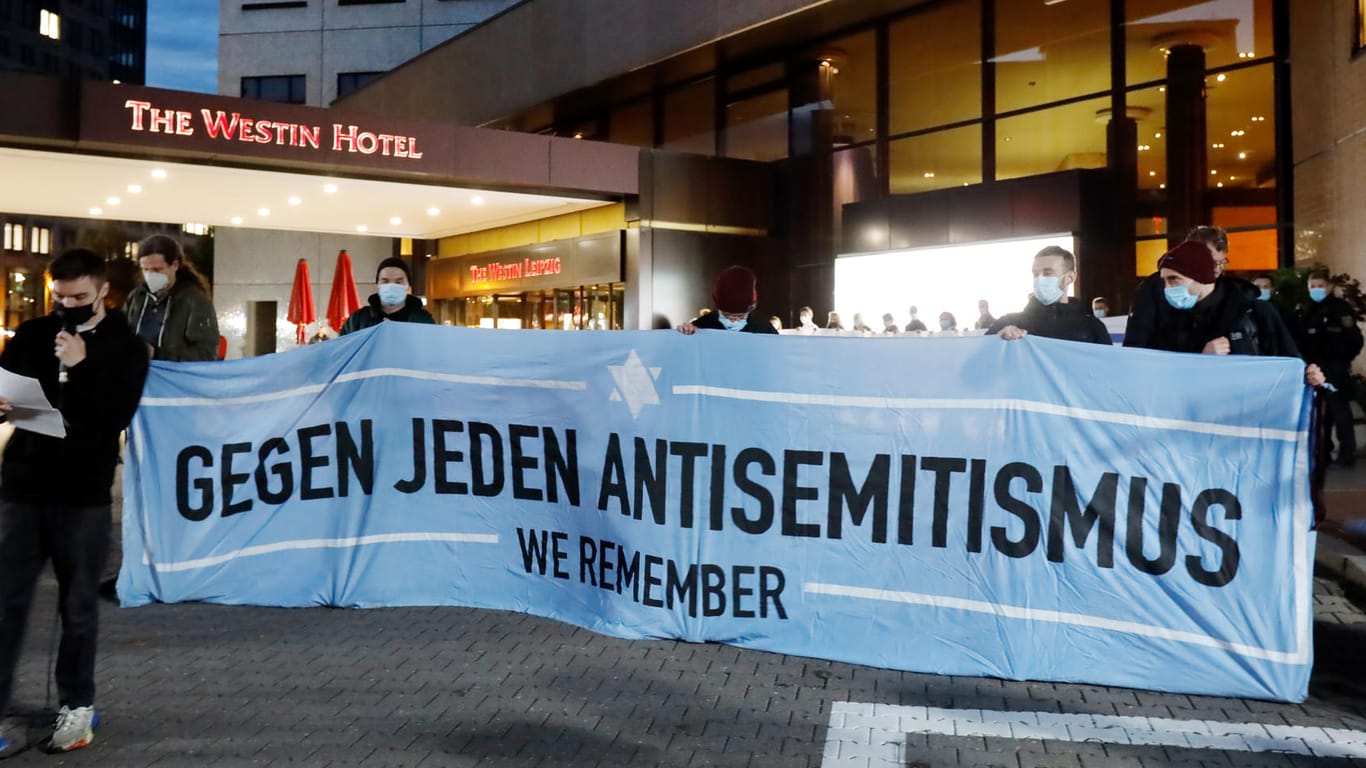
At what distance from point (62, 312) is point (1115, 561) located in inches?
182

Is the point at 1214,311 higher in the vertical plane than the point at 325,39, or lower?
lower

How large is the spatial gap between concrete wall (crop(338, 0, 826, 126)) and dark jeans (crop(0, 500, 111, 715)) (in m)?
20.3

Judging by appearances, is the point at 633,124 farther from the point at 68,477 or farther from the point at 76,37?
the point at 76,37

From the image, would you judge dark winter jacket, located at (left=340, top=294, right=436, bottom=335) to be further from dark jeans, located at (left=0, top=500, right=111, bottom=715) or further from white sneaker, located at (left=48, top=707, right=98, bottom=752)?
white sneaker, located at (left=48, top=707, right=98, bottom=752)

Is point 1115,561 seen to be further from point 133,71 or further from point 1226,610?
point 133,71

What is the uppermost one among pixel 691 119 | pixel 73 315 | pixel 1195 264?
pixel 691 119

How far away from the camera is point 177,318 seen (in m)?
7.14

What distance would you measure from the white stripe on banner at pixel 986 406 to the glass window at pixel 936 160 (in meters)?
18.0

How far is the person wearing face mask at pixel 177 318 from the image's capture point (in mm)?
7121

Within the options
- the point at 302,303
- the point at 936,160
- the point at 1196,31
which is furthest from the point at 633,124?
the point at 1196,31

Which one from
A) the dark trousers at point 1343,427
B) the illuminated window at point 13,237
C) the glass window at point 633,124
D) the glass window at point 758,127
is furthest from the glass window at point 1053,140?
the illuminated window at point 13,237

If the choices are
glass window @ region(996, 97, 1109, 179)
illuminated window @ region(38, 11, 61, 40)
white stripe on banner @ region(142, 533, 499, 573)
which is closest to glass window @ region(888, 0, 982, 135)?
glass window @ region(996, 97, 1109, 179)

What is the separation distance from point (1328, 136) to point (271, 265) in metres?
30.2

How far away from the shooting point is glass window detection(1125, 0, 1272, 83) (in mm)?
18672
